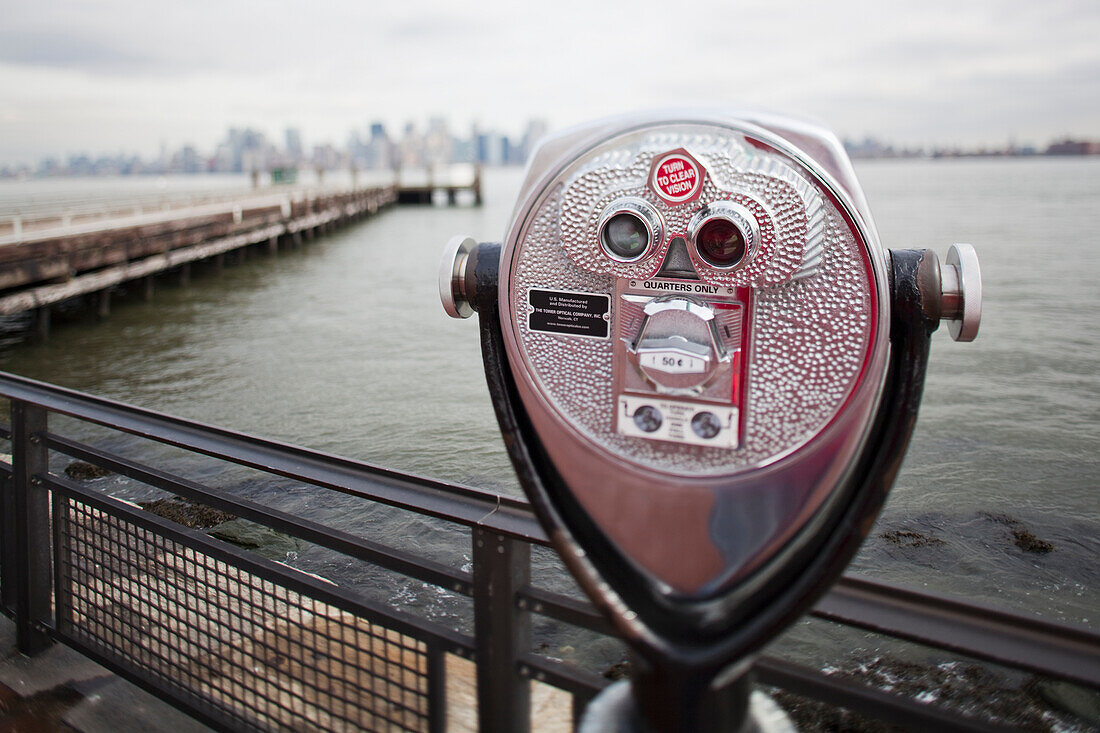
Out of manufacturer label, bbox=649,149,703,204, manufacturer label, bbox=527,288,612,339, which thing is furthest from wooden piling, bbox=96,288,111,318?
manufacturer label, bbox=649,149,703,204

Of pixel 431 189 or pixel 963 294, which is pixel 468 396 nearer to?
pixel 963 294

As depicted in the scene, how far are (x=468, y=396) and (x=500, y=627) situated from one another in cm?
638

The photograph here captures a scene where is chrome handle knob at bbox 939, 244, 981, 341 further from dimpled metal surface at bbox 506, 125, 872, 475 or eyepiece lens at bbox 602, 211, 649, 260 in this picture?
eyepiece lens at bbox 602, 211, 649, 260

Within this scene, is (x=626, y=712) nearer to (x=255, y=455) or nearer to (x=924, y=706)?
(x=924, y=706)

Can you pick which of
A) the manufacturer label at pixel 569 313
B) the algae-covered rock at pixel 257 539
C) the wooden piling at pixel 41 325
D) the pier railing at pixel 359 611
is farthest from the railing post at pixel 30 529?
the wooden piling at pixel 41 325

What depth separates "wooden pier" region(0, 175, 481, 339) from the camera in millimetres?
9367

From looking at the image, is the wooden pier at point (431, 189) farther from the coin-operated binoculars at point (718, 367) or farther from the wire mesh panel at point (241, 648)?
the coin-operated binoculars at point (718, 367)

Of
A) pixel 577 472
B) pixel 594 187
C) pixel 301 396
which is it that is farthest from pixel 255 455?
pixel 301 396

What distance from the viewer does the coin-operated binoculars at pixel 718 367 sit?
947 mm

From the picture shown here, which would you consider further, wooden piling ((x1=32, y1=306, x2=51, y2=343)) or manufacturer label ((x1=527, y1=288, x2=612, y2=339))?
wooden piling ((x1=32, y1=306, x2=51, y2=343))

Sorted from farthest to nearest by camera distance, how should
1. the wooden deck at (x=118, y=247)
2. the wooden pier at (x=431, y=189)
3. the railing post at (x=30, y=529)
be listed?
the wooden pier at (x=431, y=189) < the wooden deck at (x=118, y=247) < the railing post at (x=30, y=529)

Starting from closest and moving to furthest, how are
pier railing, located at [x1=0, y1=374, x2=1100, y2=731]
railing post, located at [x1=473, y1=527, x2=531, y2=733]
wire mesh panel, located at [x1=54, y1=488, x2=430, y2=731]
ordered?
pier railing, located at [x1=0, y1=374, x2=1100, y2=731] < railing post, located at [x1=473, y1=527, x2=531, y2=733] < wire mesh panel, located at [x1=54, y1=488, x2=430, y2=731]

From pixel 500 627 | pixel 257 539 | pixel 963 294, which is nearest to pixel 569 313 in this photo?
pixel 963 294

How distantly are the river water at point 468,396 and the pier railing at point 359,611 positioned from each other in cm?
282
